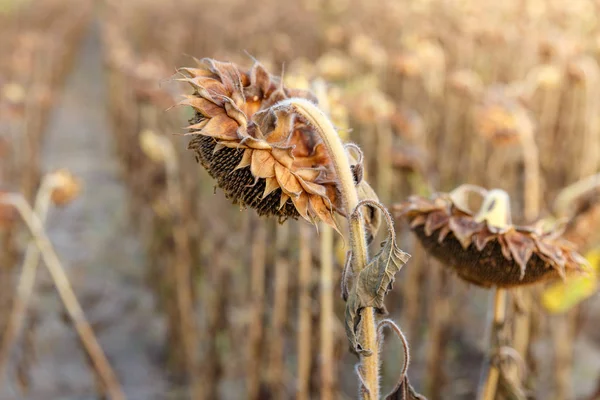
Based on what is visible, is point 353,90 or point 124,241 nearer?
point 353,90

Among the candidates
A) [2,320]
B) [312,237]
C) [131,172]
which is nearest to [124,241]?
[131,172]

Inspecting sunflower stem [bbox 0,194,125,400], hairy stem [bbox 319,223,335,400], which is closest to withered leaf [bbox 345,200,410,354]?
hairy stem [bbox 319,223,335,400]

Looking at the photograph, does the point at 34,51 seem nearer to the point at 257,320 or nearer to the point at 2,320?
the point at 2,320

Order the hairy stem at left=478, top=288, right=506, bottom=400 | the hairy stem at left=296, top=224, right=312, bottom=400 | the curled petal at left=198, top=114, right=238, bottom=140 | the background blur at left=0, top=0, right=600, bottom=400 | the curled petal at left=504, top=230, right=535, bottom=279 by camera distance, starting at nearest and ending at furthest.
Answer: the curled petal at left=198, top=114, right=238, bottom=140 < the curled petal at left=504, top=230, right=535, bottom=279 < the hairy stem at left=478, top=288, right=506, bottom=400 < the hairy stem at left=296, top=224, right=312, bottom=400 < the background blur at left=0, top=0, right=600, bottom=400

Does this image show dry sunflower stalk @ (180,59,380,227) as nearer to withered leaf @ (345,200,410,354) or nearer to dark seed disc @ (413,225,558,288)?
withered leaf @ (345,200,410,354)

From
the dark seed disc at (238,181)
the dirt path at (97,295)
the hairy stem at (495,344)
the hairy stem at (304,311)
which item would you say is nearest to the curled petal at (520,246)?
the hairy stem at (495,344)

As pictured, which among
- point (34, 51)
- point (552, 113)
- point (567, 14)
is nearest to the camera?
point (552, 113)
